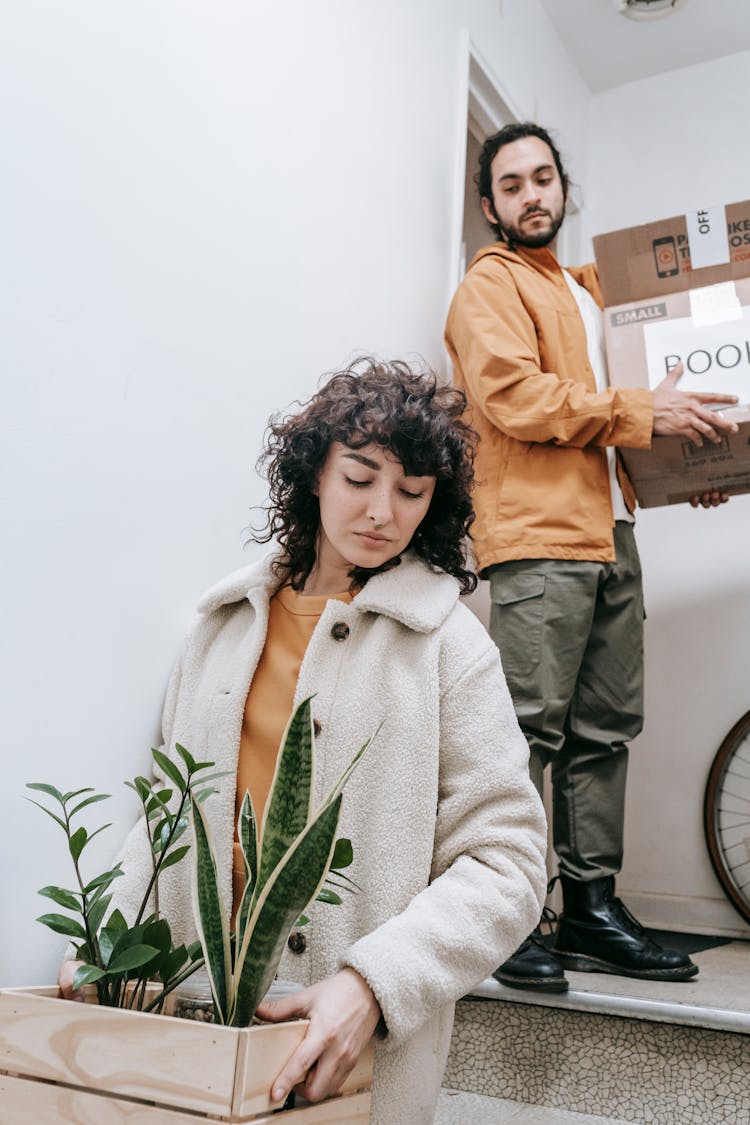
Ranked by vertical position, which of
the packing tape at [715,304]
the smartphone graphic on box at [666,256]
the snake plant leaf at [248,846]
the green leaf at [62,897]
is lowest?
the green leaf at [62,897]

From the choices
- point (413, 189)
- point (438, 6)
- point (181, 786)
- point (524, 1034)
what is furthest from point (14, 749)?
point (438, 6)

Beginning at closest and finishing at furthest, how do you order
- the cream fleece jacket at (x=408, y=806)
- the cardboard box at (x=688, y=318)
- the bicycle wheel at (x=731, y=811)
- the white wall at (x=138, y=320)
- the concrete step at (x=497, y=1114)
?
the cream fleece jacket at (x=408, y=806), the white wall at (x=138, y=320), the concrete step at (x=497, y=1114), the cardboard box at (x=688, y=318), the bicycle wheel at (x=731, y=811)

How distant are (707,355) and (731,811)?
1.33 m

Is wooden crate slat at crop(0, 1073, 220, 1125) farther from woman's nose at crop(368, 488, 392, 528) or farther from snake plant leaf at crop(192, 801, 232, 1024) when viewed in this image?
woman's nose at crop(368, 488, 392, 528)

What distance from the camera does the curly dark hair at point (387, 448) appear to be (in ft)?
3.77

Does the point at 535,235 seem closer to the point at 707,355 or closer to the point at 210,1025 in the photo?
the point at 707,355

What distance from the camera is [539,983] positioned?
5.28 ft

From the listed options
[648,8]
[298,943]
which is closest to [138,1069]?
[298,943]

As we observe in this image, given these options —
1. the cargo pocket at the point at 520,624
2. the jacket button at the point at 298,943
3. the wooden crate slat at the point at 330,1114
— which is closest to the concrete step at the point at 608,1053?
the cargo pocket at the point at 520,624

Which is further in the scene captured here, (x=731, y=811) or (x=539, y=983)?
(x=731, y=811)

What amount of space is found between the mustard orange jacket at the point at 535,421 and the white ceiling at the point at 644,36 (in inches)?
57.2

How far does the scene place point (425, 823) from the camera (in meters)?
1.05

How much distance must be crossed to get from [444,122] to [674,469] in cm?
103

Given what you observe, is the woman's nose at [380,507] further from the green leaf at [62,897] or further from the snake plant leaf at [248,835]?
the green leaf at [62,897]
